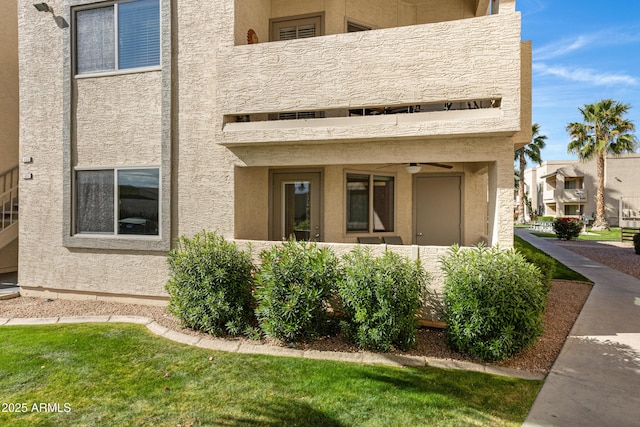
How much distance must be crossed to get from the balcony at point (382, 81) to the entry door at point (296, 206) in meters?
2.42

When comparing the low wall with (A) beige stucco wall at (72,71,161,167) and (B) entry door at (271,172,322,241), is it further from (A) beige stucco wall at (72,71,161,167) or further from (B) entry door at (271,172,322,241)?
(A) beige stucco wall at (72,71,161,167)

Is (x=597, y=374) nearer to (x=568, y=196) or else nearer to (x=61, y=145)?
(x=61, y=145)

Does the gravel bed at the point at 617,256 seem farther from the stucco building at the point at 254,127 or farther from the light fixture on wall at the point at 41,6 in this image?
the light fixture on wall at the point at 41,6

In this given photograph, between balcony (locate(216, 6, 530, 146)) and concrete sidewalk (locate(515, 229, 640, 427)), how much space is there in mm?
4415

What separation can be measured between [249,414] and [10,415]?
3.20 m

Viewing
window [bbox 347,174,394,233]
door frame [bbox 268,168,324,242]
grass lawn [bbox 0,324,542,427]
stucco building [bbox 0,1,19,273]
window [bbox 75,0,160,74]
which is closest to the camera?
grass lawn [bbox 0,324,542,427]

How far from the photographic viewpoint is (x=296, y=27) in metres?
10.4

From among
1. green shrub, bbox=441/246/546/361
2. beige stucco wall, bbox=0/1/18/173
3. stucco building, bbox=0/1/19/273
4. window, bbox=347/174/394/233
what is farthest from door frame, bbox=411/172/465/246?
beige stucco wall, bbox=0/1/18/173

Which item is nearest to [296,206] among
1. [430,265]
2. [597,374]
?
[430,265]

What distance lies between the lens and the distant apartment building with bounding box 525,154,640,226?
46.5 m

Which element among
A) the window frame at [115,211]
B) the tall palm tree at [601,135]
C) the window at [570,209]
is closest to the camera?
the window frame at [115,211]

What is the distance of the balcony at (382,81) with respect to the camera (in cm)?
685

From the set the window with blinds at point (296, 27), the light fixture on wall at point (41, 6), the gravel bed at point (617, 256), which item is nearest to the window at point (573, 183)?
the gravel bed at point (617, 256)

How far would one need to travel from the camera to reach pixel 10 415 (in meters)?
4.56
